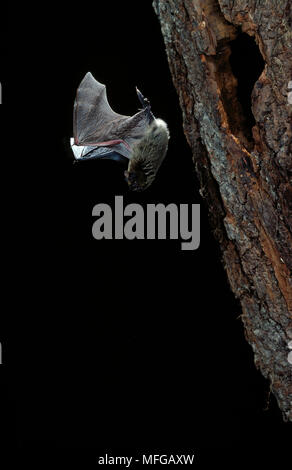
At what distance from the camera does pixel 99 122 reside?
1941 millimetres

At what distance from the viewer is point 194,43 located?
6.00 feet

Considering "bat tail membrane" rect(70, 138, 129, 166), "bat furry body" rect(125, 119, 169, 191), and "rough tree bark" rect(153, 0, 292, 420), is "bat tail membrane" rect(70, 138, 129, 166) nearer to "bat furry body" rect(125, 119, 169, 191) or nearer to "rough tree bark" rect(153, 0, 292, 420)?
"bat furry body" rect(125, 119, 169, 191)

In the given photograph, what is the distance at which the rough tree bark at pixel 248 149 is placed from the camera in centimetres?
162

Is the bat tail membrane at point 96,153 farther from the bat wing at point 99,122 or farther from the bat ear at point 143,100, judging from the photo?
the bat ear at point 143,100

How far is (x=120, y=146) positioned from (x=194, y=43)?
0.43 meters

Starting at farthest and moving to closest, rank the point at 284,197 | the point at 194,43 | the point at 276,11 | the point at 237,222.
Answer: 1. the point at 237,222
2. the point at 194,43
3. the point at 284,197
4. the point at 276,11

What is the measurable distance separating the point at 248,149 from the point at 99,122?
543 millimetres

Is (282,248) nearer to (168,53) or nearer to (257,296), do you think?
(257,296)

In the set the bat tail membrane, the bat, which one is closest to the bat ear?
the bat

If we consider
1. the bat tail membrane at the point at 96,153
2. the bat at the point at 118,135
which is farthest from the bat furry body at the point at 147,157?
the bat tail membrane at the point at 96,153

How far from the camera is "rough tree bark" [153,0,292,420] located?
1.62 metres

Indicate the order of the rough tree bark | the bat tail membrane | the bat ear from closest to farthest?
the rough tree bark → the bat ear → the bat tail membrane

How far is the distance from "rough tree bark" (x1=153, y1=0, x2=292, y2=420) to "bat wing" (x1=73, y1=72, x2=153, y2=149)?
0.86ft

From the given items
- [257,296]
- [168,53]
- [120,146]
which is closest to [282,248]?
[257,296]
